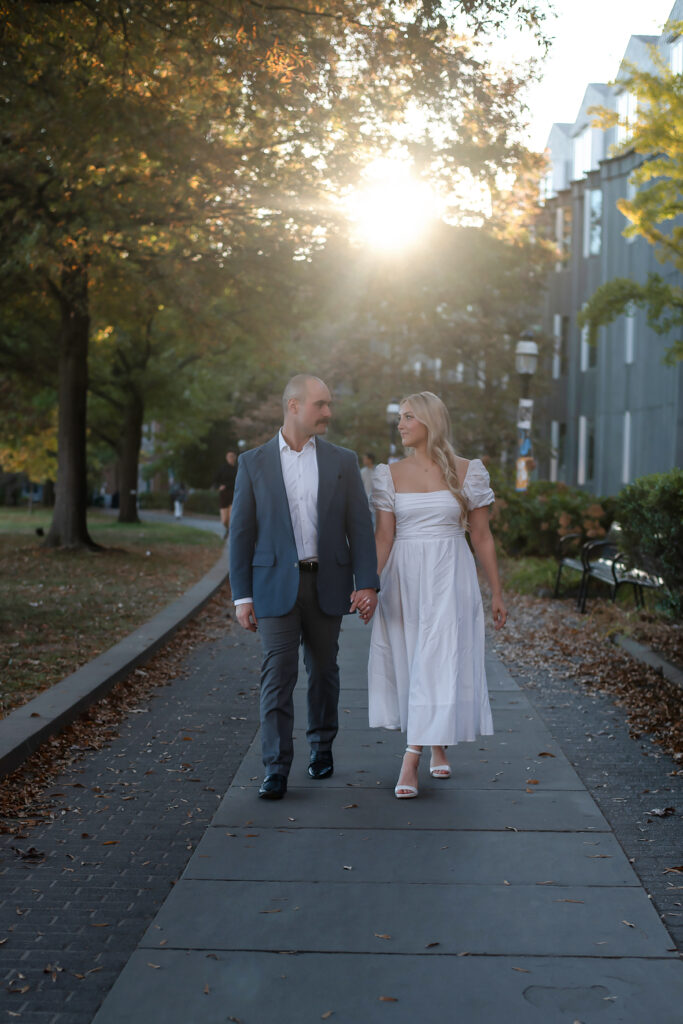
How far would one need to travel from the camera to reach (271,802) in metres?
5.81

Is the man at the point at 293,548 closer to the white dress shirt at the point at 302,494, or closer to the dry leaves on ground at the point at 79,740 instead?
the white dress shirt at the point at 302,494

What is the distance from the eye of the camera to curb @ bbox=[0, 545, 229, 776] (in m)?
6.57

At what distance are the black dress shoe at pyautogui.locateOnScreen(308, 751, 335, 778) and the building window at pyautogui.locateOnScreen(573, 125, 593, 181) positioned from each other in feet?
103

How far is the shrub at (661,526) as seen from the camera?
9.82 meters

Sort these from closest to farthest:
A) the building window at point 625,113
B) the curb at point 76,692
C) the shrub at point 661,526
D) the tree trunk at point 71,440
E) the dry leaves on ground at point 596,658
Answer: the curb at point 76,692, the dry leaves on ground at point 596,658, the shrub at point 661,526, the building window at point 625,113, the tree trunk at point 71,440

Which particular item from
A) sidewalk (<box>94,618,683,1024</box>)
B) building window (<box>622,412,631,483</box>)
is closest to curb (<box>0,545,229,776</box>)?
sidewalk (<box>94,618,683,1024</box>)

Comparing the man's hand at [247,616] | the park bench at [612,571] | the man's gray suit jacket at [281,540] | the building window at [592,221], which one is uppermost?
the building window at [592,221]

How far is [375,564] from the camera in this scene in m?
5.86

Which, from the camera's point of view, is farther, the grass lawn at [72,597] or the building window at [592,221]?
the building window at [592,221]

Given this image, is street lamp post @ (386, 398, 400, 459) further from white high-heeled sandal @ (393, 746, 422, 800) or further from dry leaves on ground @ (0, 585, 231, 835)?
white high-heeled sandal @ (393, 746, 422, 800)

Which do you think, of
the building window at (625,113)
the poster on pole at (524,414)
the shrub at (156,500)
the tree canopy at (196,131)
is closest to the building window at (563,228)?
the building window at (625,113)

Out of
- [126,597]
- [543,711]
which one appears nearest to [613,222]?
[126,597]

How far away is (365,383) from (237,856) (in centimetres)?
3690

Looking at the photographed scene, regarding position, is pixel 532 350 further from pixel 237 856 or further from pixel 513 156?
pixel 237 856
